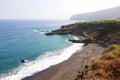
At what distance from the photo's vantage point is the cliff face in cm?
8661

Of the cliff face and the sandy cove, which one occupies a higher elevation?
the cliff face

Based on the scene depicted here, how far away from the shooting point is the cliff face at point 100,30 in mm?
86613

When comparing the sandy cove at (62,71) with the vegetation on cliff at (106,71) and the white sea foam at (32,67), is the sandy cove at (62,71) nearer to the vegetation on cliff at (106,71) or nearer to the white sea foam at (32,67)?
the white sea foam at (32,67)

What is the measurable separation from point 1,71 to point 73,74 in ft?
58.2

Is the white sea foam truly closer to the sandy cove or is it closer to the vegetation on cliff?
the sandy cove

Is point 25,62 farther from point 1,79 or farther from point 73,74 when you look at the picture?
point 73,74

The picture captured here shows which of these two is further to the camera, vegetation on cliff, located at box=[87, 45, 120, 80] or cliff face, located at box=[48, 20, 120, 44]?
cliff face, located at box=[48, 20, 120, 44]

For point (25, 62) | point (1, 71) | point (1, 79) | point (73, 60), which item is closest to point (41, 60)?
point (25, 62)

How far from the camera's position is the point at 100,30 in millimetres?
102938

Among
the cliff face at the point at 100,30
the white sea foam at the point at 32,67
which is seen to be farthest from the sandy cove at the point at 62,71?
the cliff face at the point at 100,30

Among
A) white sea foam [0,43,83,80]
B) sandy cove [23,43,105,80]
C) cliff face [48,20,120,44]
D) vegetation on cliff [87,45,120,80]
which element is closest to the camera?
vegetation on cliff [87,45,120,80]

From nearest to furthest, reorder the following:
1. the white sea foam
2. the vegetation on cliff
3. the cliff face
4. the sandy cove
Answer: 1. the vegetation on cliff
2. the sandy cove
3. the white sea foam
4. the cliff face

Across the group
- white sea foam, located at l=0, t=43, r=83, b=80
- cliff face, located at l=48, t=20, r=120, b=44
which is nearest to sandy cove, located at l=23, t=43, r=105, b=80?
white sea foam, located at l=0, t=43, r=83, b=80

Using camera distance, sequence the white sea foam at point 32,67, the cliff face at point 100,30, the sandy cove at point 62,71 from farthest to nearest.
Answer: the cliff face at point 100,30
the white sea foam at point 32,67
the sandy cove at point 62,71
